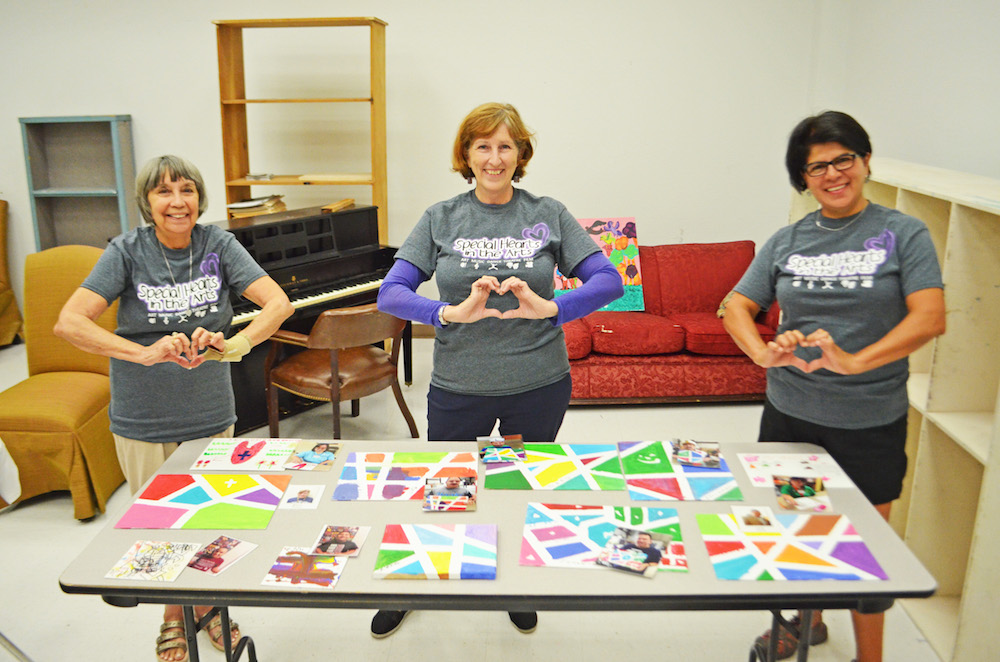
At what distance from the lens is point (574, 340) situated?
4500mm

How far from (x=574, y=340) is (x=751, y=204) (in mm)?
2084

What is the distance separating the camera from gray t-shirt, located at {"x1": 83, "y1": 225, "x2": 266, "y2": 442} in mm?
2201

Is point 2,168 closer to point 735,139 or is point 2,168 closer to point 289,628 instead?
point 289,628

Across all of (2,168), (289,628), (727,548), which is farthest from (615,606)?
(2,168)

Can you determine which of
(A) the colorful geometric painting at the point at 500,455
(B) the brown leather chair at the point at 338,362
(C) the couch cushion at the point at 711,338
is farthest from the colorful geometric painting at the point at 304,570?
(C) the couch cushion at the point at 711,338

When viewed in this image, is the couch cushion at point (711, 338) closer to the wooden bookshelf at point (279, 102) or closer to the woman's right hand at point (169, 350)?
the wooden bookshelf at point (279, 102)

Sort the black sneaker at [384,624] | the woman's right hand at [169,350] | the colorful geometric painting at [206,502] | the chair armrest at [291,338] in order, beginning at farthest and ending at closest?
the chair armrest at [291,338], the black sneaker at [384,624], the woman's right hand at [169,350], the colorful geometric painting at [206,502]

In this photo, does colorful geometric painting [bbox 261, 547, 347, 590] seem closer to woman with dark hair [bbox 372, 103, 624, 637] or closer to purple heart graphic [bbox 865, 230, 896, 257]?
woman with dark hair [bbox 372, 103, 624, 637]

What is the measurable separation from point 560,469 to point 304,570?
726 millimetres

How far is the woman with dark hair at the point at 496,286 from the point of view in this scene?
2.25m

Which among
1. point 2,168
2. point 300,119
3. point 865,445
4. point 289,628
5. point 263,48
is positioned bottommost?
point 289,628

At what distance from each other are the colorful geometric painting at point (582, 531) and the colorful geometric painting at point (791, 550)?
0.26 feet

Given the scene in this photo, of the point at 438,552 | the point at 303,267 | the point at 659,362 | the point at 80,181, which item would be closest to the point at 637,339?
the point at 659,362

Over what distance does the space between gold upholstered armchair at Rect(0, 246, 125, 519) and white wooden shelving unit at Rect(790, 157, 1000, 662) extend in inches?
126
